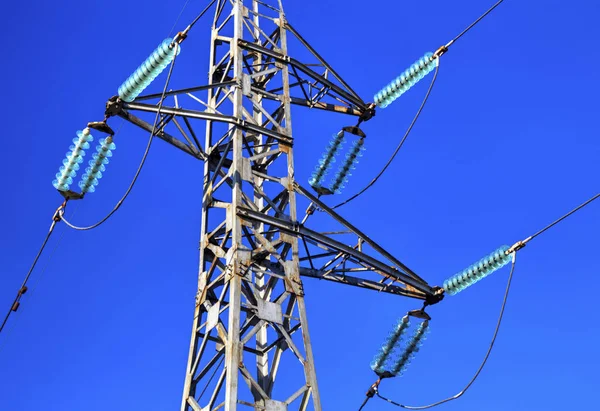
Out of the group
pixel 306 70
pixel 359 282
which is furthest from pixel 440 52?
pixel 359 282

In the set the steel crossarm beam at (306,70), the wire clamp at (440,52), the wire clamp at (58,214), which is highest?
the wire clamp at (440,52)

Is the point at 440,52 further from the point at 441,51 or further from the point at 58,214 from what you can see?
the point at 58,214

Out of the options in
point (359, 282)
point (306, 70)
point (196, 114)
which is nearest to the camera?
point (196, 114)

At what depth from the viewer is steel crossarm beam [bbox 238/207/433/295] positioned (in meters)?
18.5

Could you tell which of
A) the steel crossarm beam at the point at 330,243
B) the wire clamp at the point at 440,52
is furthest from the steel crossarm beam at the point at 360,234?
the wire clamp at the point at 440,52

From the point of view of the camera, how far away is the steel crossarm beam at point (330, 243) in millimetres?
18484

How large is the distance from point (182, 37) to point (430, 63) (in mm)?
6548

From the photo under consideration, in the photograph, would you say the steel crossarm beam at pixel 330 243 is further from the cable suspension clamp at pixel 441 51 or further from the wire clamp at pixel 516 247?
the cable suspension clamp at pixel 441 51

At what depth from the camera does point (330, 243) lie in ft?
64.6

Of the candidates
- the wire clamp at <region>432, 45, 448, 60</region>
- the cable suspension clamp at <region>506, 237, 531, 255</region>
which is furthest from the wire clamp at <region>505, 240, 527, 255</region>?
the wire clamp at <region>432, 45, 448, 60</region>

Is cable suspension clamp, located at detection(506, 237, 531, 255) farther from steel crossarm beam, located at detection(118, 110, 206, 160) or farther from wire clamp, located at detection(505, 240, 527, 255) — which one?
steel crossarm beam, located at detection(118, 110, 206, 160)

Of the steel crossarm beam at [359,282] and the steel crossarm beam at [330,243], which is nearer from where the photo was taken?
the steel crossarm beam at [330,243]

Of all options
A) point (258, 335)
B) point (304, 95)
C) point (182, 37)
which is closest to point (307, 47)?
point (304, 95)

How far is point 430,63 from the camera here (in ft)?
75.6
